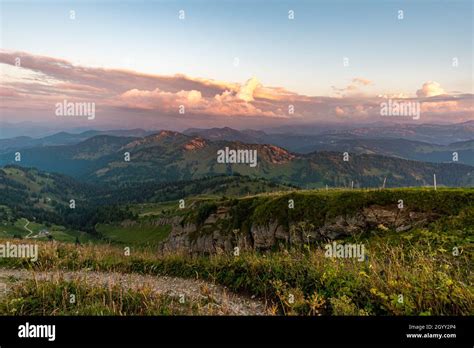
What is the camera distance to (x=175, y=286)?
13.1m

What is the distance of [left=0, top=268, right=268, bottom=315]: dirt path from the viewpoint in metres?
10.4

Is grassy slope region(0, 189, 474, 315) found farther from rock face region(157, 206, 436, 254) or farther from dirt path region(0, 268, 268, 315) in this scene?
rock face region(157, 206, 436, 254)

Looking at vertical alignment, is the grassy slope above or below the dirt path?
above

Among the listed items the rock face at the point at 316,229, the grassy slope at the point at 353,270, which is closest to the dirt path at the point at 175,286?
the grassy slope at the point at 353,270

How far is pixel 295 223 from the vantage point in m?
34.6

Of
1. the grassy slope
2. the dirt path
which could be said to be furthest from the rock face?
the dirt path

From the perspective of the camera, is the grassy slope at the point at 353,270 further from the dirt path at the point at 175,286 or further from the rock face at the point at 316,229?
the rock face at the point at 316,229

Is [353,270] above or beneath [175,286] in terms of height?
above

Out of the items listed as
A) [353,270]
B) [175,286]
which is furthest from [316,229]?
[353,270]

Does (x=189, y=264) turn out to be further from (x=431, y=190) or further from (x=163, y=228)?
(x=163, y=228)

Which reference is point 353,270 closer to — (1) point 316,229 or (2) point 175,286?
(2) point 175,286
